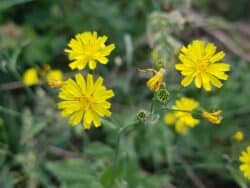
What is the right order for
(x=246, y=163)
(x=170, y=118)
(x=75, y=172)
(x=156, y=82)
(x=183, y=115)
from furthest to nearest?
1. (x=170, y=118)
2. (x=75, y=172)
3. (x=183, y=115)
4. (x=246, y=163)
5. (x=156, y=82)

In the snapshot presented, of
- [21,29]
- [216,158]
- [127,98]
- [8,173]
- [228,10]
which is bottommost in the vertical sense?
[8,173]

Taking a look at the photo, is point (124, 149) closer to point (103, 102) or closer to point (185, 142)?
point (185, 142)

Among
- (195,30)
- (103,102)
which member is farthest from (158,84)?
(195,30)

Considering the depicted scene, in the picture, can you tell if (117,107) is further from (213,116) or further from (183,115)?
(213,116)

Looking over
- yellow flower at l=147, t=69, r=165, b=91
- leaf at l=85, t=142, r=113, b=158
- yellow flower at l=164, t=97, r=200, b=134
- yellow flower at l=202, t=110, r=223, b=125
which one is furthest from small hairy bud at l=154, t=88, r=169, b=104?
leaf at l=85, t=142, r=113, b=158

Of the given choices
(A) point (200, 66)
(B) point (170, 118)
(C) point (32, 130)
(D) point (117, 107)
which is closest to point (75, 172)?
(C) point (32, 130)

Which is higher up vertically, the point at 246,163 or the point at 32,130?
the point at 32,130
